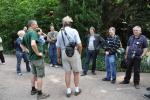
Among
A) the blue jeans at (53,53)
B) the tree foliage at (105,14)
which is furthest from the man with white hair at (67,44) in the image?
the tree foliage at (105,14)

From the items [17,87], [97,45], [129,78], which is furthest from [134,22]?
[17,87]

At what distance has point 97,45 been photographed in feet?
40.8

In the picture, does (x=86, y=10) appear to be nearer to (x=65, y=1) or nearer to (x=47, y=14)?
(x=65, y=1)

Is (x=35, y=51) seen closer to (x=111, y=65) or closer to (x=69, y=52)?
(x=69, y=52)

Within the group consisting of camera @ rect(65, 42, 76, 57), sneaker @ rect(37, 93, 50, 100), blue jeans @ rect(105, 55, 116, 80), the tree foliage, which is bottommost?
sneaker @ rect(37, 93, 50, 100)

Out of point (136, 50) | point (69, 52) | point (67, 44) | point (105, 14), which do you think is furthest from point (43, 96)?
point (105, 14)

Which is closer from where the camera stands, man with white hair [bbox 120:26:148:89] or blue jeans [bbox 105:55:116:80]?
man with white hair [bbox 120:26:148:89]

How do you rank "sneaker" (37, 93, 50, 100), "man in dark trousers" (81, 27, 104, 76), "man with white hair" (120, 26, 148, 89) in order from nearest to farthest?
1. "sneaker" (37, 93, 50, 100)
2. "man with white hair" (120, 26, 148, 89)
3. "man in dark trousers" (81, 27, 104, 76)

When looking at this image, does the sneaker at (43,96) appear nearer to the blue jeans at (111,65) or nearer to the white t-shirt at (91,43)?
the blue jeans at (111,65)

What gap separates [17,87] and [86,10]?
234 inches

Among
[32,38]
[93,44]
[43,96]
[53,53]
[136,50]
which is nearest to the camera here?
[32,38]

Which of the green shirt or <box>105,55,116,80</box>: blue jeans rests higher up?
the green shirt

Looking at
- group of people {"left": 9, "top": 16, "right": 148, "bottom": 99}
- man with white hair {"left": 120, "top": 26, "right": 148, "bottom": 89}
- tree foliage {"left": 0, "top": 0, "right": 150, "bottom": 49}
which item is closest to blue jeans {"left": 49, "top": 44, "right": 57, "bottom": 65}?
tree foliage {"left": 0, "top": 0, "right": 150, "bottom": 49}

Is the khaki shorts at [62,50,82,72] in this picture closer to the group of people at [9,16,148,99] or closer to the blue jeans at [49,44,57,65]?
the group of people at [9,16,148,99]
